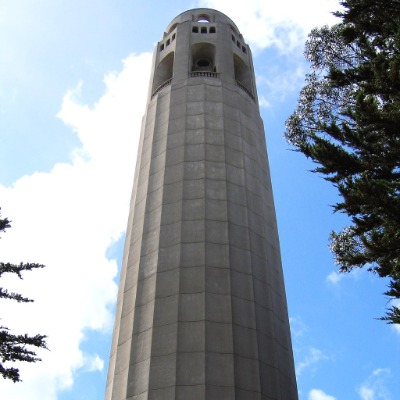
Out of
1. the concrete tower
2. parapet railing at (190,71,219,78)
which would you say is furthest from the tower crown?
the concrete tower

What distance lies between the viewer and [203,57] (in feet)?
117

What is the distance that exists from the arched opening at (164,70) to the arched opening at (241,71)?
176 inches

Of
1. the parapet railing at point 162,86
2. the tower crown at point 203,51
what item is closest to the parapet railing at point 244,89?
the tower crown at point 203,51

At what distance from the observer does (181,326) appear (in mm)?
19297

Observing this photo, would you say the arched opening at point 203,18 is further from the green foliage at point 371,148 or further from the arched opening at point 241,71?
the green foliage at point 371,148

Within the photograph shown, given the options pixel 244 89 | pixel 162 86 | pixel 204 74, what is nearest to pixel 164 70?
pixel 162 86

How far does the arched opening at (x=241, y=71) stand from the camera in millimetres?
34741

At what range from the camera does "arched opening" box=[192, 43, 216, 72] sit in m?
34.6

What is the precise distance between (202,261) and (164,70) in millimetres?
18368

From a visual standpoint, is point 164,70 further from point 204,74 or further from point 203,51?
point 204,74

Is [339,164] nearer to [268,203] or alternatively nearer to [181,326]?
[181,326]

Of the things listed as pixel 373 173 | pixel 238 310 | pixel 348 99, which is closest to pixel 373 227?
pixel 373 173

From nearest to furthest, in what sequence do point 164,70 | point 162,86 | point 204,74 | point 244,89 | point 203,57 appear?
point 204,74 < point 162,86 < point 244,89 < point 164,70 < point 203,57

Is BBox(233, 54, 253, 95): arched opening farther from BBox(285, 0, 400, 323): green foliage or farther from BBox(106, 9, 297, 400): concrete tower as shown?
BBox(285, 0, 400, 323): green foliage
